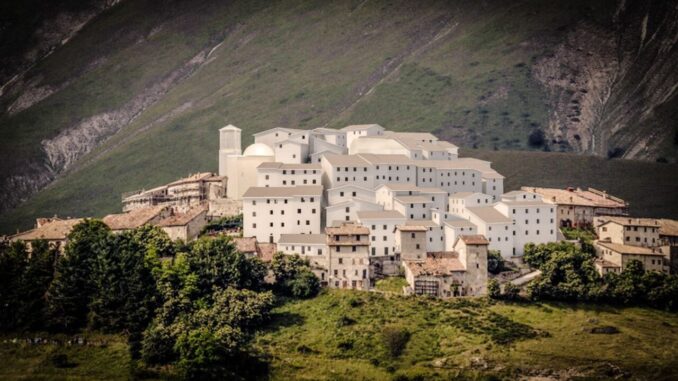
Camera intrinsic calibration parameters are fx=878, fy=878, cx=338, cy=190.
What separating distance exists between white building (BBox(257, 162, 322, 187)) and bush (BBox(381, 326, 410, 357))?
80.2ft

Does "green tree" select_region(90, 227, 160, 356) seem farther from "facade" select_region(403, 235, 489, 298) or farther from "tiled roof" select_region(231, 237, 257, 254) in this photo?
"facade" select_region(403, 235, 489, 298)

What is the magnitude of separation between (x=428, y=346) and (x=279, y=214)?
72.2ft

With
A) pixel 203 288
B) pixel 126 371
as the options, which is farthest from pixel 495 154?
pixel 126 371

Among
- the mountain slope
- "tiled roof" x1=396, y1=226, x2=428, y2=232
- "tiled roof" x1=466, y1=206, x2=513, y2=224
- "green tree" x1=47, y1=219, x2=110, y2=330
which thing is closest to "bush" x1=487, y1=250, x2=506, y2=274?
"tiled roof" x1=466, y1=206, x2=513, y2=224

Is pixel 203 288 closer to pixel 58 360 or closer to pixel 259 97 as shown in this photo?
pixel 58 360

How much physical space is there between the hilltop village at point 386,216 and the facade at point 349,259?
0.09m

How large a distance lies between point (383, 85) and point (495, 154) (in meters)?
47.6

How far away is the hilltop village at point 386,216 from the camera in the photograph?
255ft

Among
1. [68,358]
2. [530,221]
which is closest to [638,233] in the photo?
[530,221]

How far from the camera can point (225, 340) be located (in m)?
67.3

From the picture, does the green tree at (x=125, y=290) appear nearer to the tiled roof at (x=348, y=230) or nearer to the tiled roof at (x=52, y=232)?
the tiled roof at (x=52, y=232)

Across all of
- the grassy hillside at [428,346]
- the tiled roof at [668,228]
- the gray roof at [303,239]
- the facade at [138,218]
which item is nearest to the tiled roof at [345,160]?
the gray roof at [303,239]

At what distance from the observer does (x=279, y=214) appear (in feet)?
278

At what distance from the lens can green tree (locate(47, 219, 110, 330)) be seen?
239 ft
